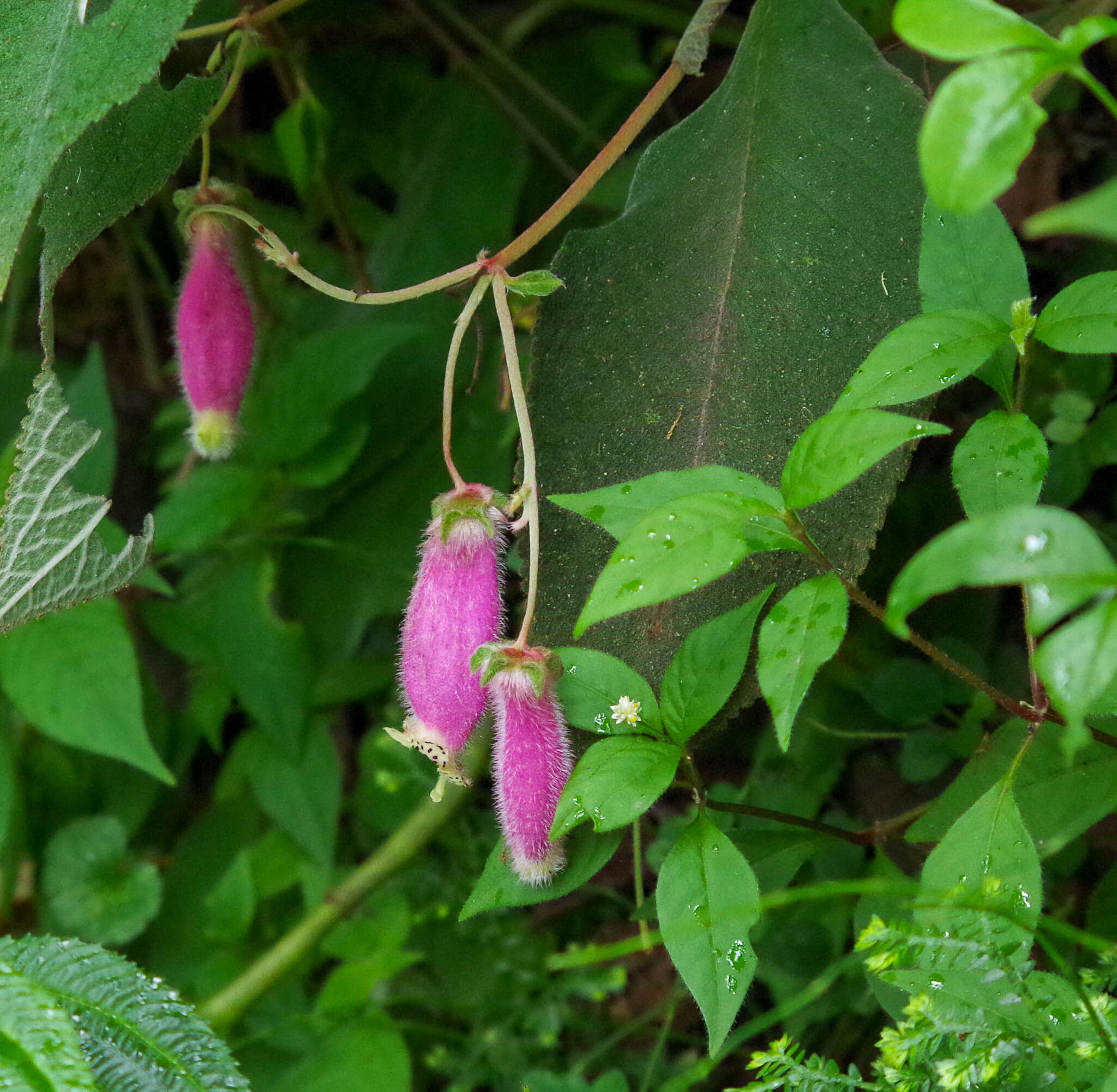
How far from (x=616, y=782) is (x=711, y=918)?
0.09 m

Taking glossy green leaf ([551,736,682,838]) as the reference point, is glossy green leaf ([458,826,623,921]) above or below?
below

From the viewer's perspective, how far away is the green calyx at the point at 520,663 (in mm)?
700

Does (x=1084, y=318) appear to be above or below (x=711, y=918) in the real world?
above

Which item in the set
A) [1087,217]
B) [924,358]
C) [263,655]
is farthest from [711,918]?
[263,655]

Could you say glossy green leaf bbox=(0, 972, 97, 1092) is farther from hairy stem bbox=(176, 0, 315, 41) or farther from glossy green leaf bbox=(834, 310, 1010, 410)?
hairy stem bbox=(176, 0, 315, 41)

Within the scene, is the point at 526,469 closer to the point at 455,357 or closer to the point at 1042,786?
the point at 455,357

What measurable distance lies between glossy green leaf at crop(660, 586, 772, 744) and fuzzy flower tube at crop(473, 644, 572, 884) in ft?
0.23

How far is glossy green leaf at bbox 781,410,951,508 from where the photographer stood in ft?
1.84

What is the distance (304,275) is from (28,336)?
105cm

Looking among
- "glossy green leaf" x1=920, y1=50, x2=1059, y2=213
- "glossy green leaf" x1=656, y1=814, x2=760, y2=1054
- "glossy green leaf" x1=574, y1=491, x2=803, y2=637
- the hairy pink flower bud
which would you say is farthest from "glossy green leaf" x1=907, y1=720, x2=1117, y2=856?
the hairy pink flower bud

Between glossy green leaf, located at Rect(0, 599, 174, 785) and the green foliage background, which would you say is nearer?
the green foliage background

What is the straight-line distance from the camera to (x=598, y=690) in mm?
717

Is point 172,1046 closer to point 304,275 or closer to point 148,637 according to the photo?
point 304,275

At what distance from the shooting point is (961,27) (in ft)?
1.56
